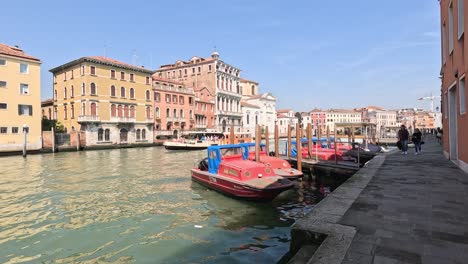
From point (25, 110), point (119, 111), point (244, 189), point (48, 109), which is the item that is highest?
point (48, 109)

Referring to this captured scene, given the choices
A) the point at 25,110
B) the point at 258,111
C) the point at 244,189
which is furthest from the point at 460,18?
the point at 258,111

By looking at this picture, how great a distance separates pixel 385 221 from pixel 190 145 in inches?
1249

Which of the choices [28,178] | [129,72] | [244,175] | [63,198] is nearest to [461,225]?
[244,175]

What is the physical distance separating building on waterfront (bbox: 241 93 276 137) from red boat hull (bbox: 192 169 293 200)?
2395 inches

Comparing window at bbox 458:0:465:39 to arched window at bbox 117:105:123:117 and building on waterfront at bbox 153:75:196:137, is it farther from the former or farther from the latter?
building on waterfront at bbox 153:75:196:137

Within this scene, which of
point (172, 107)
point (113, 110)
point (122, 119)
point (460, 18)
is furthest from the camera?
point (172, 107)

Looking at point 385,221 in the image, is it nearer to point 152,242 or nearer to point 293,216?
point 293,216

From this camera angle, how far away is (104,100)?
4159 cm

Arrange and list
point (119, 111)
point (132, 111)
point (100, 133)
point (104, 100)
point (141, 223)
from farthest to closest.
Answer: point (132, 111), point (119, 111), point (104, 100), point (100, 133), point (141, 223)

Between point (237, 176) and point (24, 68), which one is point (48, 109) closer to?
point (24, 68)

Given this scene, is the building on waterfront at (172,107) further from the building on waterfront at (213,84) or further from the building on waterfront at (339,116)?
the building on waterfront at (339,116)

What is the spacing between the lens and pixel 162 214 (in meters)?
8.59

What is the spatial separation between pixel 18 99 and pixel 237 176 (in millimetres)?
31860

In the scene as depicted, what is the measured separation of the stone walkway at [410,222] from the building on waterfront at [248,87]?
3074 inches
